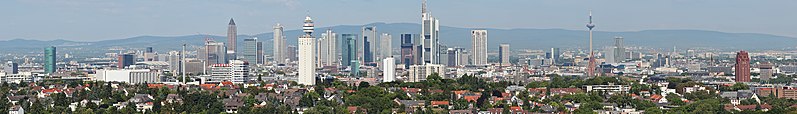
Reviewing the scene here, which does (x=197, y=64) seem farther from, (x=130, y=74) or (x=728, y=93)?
(x=728, y=93)

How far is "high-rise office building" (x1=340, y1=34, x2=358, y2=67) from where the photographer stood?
113000 millimetres

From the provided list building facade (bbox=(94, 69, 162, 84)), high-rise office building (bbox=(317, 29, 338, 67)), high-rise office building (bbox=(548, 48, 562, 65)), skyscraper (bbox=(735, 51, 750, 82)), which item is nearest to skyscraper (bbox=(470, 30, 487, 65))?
high-rise office building (bbox=(548, 48, 562, 65))

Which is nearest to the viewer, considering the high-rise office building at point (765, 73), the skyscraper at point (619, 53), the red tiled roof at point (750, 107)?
the red tiled roof at point (750, 107)

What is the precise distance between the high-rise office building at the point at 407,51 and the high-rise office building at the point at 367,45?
10.0 ft

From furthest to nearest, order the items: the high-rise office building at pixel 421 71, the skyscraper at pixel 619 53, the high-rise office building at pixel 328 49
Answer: the skyscraper at pixel 619 53 → the high-rise office building at pixel 328 49 → the high-rise office building at pixel 421 71

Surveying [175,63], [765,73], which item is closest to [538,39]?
[175,63]

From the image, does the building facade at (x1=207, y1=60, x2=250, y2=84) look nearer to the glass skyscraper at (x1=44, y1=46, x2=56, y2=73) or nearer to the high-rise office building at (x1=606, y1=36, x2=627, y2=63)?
the glass skyscraper at (x1=44, y1=46, x2=56, y2=73)

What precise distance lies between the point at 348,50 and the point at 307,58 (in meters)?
52.8

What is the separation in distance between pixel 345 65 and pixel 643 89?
65259 mm

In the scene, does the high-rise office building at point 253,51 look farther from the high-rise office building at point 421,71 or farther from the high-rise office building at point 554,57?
the high-rise office building at point 421,71

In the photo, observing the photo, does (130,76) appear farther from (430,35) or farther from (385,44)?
(385,44)

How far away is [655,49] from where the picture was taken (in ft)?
506

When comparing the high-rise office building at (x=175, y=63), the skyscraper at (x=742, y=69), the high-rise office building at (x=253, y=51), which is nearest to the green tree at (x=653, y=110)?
the skyscraper at (x=742, y=69)

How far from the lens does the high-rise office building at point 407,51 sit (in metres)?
107
